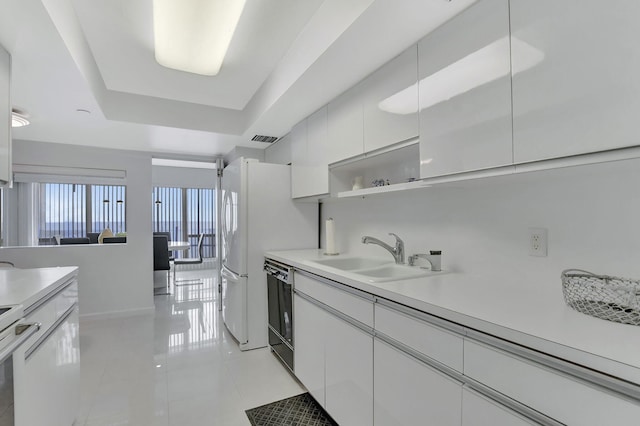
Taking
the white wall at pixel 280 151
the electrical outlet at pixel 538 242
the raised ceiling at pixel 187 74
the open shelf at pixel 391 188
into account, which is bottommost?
the electrical outlet at pixel 538 242

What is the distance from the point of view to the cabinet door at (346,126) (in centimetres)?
207

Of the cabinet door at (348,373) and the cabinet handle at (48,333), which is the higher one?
the cabinet handle at (48,333)

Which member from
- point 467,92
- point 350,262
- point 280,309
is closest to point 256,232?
point 280,309

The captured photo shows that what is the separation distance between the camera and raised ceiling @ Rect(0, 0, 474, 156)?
1515 mm

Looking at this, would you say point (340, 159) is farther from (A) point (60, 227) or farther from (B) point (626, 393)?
(A) point (60, 227)

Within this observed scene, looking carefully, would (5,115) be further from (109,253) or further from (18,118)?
(109,253)

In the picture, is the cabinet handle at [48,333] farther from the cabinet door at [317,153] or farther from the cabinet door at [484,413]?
the cabinet door at [317,153]

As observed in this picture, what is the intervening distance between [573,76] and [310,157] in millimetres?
1986

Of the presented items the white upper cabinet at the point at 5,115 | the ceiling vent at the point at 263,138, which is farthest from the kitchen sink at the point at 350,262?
the white upper cabinet at the point at 5,115

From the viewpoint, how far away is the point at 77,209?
15.6ft

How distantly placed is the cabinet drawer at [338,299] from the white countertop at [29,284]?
1.38 metres

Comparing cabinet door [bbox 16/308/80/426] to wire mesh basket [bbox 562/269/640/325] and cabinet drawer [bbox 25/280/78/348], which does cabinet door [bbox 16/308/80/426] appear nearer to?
cabinet drawer [bbox 25/280/78/348]

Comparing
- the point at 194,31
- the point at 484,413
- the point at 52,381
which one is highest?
the point at 194,31

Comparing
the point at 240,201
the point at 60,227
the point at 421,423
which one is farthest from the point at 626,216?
the point at 60,227
